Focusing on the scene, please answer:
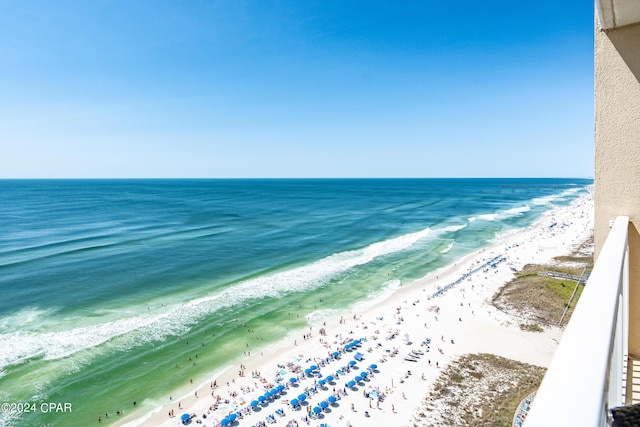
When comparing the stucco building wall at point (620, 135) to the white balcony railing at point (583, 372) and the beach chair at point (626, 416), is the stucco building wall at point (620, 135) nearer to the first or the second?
the white balcony railing at point (583, 372)

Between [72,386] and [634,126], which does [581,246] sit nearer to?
[634,126]

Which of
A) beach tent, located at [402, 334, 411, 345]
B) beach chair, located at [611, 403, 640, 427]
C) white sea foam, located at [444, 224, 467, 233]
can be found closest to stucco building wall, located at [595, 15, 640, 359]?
beach chair, located at [611, 403, 640, 427]

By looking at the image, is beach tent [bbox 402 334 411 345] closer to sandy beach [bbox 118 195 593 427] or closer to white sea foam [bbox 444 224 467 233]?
sandy beach [bbox 118 195 593 427]

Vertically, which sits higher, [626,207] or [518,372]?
[626,207]

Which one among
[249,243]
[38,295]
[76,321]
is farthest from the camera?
[249,243]

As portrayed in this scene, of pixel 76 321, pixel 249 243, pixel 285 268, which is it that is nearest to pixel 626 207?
pixel 76 321

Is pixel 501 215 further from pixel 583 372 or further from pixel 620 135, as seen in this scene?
pixel 583 372
